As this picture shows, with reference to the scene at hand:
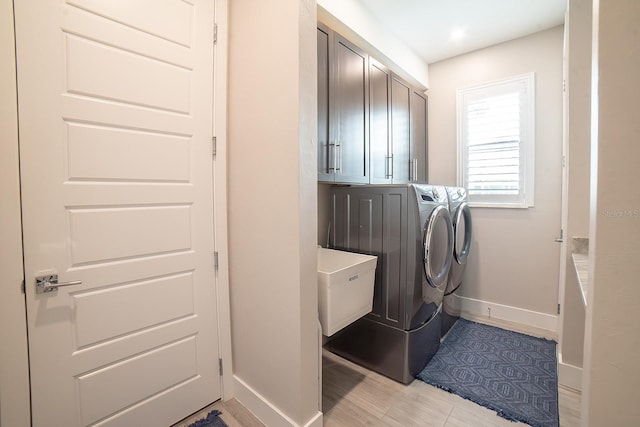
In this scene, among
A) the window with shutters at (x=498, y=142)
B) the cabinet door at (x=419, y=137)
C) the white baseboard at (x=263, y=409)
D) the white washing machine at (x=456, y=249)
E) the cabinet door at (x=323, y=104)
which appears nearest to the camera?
the white baseboard at (x=263, y=409)

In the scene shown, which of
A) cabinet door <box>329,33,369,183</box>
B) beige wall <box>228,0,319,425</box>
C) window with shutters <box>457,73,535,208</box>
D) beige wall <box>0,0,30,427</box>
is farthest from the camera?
window with shutters <box>457,73,535,208</box>

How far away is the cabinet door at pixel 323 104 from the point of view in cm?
178

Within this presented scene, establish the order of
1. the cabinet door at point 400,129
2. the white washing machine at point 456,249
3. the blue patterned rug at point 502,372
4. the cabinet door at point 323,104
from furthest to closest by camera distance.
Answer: the cabinet door at point 400,129 < the white washing machine at point 456,249 < the cabinet door at point 323,104 < the blue patterned rug at point 502,372

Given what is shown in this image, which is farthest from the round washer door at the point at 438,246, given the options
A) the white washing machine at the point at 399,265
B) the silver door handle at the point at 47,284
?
the silver door handle at the point at 47,284

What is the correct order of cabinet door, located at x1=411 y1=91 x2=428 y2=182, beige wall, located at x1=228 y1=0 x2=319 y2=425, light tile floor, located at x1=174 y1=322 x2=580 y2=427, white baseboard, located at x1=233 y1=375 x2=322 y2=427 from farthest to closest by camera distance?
1. cabinet door, located at x1=411 y1=91 x2=428 y2=182
2. light tile floor, located at x1=174 y1=322 x2=580 y2=427
3. white baseboard, located at x1=233 y1=375 x2=322 y2=427
4. beige wall, located at x1=228 y1=0 x2=319 y2=425

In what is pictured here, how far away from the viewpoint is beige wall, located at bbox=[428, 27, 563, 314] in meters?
2.57

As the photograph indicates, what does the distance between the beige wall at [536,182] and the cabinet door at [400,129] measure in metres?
0.61

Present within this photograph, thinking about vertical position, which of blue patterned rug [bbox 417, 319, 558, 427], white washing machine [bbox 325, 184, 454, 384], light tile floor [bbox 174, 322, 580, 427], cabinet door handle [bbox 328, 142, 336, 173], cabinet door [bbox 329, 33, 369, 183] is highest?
cabinet door [bbox 329, 33, 369, 183]

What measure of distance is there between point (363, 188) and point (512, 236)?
1.78 m

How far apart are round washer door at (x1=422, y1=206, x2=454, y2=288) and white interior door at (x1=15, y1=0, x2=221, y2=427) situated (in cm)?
136

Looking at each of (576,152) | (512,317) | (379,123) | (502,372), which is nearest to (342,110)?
(379,123)

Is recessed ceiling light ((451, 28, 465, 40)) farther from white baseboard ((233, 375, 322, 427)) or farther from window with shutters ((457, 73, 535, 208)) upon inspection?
white baseboard ((233, 375, 322, 427))

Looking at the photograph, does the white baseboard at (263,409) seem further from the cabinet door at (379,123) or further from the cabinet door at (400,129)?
the cabinet door at (400,129)

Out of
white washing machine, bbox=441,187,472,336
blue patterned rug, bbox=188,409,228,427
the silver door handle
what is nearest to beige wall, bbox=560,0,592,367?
white washing machine, bbox=441,187,472,336
